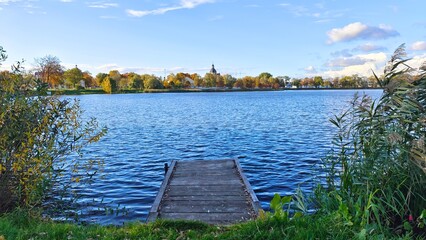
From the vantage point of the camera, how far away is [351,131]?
235 inches

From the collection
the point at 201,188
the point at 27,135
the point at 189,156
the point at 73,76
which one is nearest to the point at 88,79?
the point at 73,76

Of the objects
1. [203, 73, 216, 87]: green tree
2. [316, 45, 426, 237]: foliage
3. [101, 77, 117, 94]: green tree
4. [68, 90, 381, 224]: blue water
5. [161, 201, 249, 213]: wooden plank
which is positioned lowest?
[68, 90, 381, 224]: blue water

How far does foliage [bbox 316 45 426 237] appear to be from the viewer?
4215mm

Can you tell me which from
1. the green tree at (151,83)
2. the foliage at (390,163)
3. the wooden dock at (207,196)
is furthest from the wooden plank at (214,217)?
the green tree at (151,83)

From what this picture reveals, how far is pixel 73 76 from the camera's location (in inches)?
4456

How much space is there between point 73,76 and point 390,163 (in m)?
122

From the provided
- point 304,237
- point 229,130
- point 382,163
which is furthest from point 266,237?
point 229,130

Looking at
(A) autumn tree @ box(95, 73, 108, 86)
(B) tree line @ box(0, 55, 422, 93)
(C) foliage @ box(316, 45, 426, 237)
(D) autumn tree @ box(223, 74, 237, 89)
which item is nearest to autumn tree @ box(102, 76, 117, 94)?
(B) tree line @ box(0, 55, 422, 93)

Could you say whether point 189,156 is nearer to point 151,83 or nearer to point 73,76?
point 73,76

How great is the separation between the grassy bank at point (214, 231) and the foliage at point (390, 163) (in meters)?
0.19

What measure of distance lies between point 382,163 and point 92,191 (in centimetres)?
887

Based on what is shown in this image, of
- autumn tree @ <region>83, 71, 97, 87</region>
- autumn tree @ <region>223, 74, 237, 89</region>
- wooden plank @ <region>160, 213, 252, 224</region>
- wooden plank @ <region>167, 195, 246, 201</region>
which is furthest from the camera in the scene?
autumn tree @ <region>223, 74, 237, 89</region>

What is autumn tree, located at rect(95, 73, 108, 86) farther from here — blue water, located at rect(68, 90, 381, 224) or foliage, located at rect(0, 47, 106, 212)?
foliage, located at rect(0, 47, 106, 212)

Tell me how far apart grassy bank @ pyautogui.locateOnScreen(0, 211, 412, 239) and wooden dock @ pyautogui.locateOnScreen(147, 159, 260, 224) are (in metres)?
1.70
